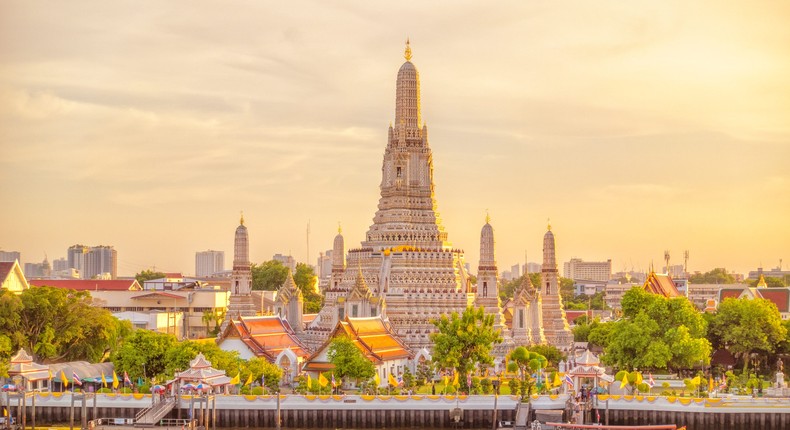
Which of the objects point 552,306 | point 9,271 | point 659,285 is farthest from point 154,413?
point 659,285

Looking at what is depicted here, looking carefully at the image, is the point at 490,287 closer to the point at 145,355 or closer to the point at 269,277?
the point at 145,355

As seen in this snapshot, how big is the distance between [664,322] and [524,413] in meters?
20.1

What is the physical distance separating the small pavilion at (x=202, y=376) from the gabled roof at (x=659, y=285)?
65.3 meters

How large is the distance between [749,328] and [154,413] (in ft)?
134

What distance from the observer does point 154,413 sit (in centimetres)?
6812

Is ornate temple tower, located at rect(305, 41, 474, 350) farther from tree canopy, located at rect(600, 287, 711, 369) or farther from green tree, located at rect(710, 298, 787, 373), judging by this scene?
green tree, located at rect(710, 298, 787, 373)

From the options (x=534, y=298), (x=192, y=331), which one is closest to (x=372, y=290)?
(x=534, y=298)

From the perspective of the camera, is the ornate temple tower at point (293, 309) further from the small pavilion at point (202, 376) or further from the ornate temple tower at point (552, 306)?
the small pavilion at point (202, 376)

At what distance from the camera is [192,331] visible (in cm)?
14550

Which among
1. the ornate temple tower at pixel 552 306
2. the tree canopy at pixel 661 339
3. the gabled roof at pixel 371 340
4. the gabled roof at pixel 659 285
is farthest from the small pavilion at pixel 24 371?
the gabled roof at pixel 659 285

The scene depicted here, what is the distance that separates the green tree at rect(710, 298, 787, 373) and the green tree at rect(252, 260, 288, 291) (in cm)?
9253

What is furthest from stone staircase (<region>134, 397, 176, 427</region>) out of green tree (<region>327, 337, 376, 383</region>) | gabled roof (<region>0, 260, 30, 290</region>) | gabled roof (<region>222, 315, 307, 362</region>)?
gabled roof (<region>0, 260, 30, 290</region>)

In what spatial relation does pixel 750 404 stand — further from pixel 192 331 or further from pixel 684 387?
pixel 192 331

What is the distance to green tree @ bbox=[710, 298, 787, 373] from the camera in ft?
288
